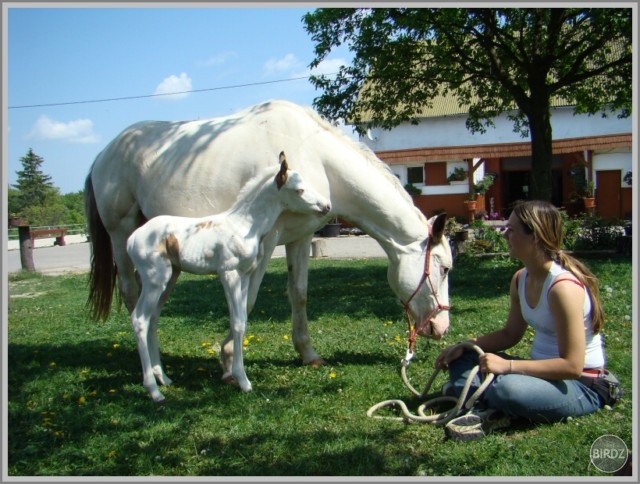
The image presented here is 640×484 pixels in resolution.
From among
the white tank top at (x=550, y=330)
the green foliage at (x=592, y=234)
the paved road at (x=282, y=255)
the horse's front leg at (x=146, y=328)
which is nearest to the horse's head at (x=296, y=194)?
the horse's front leg at (x=146, y=328)

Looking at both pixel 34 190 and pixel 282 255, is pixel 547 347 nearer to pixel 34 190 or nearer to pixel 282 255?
pixel 282 255

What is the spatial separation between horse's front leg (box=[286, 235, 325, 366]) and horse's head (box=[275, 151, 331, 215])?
0.95 metres

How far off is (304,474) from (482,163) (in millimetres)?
27560

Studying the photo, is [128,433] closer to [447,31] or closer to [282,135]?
[282,135]

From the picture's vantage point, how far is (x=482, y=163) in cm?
2912

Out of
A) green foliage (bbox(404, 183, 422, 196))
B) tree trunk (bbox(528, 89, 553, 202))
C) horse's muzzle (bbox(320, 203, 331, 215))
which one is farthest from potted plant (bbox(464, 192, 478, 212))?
horse's muzzle (bbox(320, 203, 331, 215))

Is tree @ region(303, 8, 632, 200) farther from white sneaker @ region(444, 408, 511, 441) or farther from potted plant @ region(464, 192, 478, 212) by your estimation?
potted plant @ region(464, 192, 478, 212)

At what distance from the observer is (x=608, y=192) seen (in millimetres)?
26297

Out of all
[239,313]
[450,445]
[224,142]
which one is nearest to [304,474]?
[450,445]

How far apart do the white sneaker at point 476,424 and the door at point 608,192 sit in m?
24.9

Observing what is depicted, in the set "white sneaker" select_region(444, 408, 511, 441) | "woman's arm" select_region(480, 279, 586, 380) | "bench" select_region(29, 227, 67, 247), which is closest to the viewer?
"woman's arm" select_region(480, 279, 586, 380)

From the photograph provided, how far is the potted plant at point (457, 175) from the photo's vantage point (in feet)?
93.4

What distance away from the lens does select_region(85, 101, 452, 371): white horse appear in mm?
5129

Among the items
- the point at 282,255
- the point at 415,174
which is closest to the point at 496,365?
the point at 282,255
